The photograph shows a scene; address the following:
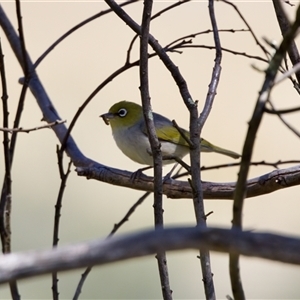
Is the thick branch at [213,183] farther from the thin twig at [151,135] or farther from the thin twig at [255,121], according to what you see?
the thin twig at [255,121]

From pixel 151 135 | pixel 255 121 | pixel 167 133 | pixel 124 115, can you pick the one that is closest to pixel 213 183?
pixel 151 135

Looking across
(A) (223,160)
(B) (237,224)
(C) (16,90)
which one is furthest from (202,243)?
(C) (16,90)

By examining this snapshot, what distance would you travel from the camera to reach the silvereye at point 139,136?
4.82 metres

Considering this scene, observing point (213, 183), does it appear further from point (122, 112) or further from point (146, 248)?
point (122, 112)

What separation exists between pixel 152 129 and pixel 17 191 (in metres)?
7.38

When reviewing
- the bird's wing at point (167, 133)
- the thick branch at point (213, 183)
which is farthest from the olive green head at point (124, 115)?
the thick branch at point (213, 183)

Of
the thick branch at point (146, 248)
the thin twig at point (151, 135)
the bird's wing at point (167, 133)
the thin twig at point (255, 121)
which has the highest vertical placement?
the bird's wing at point (167, 133)

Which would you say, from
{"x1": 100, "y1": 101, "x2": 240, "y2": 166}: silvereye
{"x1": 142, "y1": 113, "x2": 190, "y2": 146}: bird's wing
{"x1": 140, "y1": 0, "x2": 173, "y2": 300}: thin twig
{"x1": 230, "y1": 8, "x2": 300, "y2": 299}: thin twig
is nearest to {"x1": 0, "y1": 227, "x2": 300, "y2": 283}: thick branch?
{"x1": 230, "y1": 8, "x2": 300, "y2": 299}: thin twig

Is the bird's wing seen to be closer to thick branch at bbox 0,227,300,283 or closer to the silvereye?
the silvereye

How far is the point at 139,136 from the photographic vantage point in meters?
4.92

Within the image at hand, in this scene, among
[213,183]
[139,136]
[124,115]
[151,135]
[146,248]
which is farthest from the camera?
[124,115]

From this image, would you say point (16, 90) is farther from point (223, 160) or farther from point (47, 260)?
point (47, 260)

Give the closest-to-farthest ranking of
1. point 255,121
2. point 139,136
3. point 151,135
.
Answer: point 255,121 → point 151,135 → point 139,136

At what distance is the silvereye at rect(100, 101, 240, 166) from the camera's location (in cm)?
482
